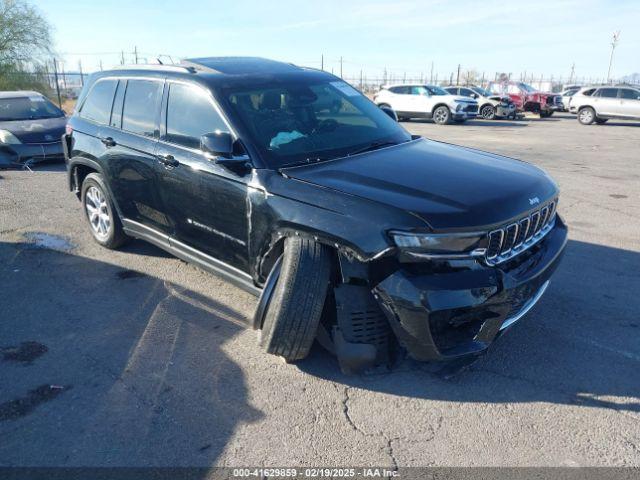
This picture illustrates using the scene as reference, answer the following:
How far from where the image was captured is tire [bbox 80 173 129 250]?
541 centimetres

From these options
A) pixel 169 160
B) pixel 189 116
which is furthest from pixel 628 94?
pixel 169 160

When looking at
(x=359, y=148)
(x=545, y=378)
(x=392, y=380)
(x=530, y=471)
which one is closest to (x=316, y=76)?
(x=359, y=148)

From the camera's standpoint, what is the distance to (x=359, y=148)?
4055 mm

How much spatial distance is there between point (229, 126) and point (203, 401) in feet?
6.30

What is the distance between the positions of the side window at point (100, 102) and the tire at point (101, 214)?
0.62m

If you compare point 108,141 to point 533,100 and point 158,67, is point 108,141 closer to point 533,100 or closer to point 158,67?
point 158,67

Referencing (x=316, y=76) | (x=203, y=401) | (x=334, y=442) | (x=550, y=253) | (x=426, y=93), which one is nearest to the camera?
(x=334, y=442)

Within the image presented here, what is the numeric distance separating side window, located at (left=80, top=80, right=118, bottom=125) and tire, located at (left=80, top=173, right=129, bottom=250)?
616 millimetres

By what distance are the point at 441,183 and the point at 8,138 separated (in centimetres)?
1024

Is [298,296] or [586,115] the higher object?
[298,296]

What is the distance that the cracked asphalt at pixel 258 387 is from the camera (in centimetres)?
275

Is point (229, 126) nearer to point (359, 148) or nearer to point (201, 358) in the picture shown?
point (359, 148)

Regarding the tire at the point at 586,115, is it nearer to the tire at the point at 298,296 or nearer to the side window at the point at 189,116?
the side window at the point at 189,116

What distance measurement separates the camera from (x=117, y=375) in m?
3.42
